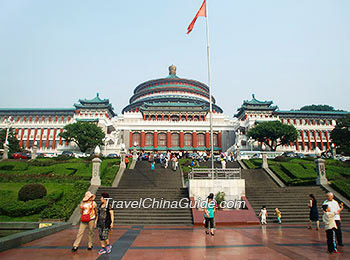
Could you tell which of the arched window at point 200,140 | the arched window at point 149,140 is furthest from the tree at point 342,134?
the arched window at point 149,140

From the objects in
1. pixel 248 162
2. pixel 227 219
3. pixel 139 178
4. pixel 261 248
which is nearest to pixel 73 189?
pixel 139 178

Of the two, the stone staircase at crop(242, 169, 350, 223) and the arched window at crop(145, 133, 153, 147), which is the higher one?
the arched window at crop(145, 133, 153, 147)

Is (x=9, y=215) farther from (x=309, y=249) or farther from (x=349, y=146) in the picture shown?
(x=349, y=146)

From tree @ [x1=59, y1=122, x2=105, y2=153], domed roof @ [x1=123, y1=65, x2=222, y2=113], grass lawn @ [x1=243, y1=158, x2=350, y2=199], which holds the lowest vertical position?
grass lawn @ [x1=243, y1=158, x2=350, y2=199]

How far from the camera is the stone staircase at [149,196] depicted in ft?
50.2

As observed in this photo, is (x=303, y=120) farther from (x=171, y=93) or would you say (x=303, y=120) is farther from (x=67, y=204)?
(x=67, y=204)

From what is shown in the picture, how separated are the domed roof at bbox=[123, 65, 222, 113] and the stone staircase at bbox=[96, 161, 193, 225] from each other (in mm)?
50634

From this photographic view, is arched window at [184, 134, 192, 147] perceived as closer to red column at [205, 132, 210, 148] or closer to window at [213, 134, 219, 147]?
red column at [205, 132, 210, 148]

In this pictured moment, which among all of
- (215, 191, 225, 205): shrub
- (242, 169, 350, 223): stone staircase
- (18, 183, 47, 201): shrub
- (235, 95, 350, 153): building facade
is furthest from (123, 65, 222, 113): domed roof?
(215, 191, 225, 205): shrub

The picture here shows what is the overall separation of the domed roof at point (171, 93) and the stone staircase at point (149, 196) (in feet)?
166

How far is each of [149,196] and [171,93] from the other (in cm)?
6192

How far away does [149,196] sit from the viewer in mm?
18781

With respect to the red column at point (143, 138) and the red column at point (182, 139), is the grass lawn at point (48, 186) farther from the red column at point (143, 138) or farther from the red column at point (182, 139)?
the red column at point (182, 139)

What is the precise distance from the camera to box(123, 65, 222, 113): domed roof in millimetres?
76562
